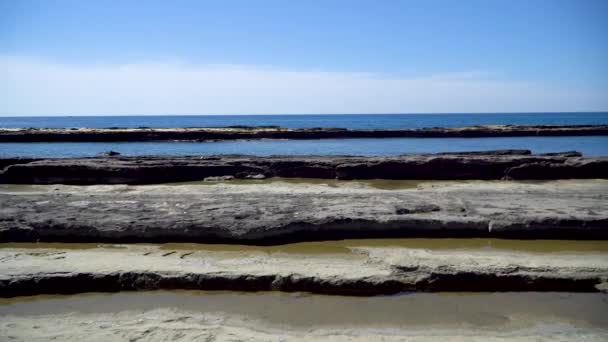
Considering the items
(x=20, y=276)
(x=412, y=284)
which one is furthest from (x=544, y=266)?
(x=20, y=276)

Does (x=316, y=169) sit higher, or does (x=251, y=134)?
(x=251, y=134)

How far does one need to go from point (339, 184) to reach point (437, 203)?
4178mm

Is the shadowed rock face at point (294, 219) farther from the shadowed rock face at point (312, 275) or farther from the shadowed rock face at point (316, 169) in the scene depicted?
the shadowed rock face at point (316, 169)

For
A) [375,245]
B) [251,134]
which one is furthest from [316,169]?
[251,134]

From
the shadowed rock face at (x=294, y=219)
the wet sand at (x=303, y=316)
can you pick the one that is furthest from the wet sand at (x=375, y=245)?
the wet sand at (x=303, y=316)

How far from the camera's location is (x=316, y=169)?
12023 millimetres

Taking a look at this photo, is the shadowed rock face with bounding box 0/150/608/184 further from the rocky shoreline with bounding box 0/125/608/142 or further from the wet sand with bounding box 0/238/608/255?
the rocky shoreline with bounding box 0/125/608/142

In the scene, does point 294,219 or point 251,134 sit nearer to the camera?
point 294,219

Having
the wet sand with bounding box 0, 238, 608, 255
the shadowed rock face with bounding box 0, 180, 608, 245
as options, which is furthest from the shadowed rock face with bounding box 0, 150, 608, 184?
the wet sand with bounding box 0, 238, 608, 255

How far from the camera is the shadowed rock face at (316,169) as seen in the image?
37.1ft

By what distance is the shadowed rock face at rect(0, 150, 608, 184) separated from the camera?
11.3 meters

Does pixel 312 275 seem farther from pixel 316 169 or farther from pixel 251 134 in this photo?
pixel 251 134

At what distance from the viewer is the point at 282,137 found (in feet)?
109

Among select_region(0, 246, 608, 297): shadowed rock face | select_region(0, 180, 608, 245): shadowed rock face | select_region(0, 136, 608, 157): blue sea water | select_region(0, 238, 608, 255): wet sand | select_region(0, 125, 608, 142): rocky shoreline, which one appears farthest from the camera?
select_region(0, 125, 608, 142): rocky shoreline
